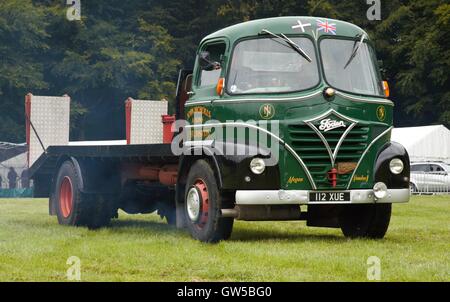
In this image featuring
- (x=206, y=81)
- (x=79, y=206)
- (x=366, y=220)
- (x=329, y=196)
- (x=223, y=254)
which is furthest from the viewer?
(x=79, y=206)

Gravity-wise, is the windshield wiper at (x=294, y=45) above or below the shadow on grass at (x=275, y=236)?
above

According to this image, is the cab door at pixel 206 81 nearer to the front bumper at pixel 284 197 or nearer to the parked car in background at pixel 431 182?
the front bumper at pixel 284 197

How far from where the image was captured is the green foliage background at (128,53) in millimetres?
47625

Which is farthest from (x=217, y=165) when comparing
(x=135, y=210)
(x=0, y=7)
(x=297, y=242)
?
(x=0, y=7)

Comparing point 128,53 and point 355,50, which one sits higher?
point 355,50

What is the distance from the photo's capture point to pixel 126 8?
174ft

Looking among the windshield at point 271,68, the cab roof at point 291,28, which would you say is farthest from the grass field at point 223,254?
the cab roof at point 291,28

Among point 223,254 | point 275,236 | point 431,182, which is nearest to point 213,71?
point 275,236

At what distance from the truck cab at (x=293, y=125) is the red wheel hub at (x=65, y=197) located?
335cm

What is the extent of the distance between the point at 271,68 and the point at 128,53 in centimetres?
3751

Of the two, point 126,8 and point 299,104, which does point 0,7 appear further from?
point 299,104

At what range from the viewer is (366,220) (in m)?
12.6

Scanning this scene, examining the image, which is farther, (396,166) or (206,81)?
(206,81)

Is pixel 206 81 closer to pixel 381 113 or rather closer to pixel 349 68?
pixel 349 68
